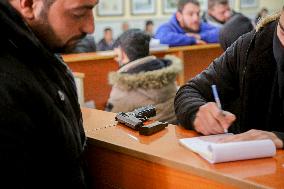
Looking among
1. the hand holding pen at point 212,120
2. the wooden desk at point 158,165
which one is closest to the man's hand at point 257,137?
the wooden desk at point 158,165

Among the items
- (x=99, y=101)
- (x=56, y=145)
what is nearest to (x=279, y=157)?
(x=56, y=145)

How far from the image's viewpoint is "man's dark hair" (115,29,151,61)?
381 centimetres

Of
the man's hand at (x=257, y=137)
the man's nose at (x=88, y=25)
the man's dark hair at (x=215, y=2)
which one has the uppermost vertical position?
the man's nose at (x=88, y=25)

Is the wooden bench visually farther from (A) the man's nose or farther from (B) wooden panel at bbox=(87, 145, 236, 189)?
(A) the man's nose

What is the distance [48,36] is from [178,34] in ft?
18.1

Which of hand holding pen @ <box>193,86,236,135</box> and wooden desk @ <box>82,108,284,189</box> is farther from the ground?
hand holding pen @ <box>193,86,236,135</box>

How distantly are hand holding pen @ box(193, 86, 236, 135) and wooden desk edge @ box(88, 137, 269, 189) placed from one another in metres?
0.31

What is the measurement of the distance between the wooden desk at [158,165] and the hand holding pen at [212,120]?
0.06m

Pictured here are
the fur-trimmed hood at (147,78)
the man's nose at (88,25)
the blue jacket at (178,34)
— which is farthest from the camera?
the blue jacket at (178,34)

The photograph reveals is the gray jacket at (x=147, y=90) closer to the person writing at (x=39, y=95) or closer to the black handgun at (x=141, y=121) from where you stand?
the black handgun at (x=141, y=121)

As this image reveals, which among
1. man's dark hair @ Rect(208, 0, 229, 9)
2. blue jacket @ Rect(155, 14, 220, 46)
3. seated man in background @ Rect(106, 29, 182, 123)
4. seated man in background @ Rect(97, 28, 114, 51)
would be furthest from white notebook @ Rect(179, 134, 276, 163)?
seated man in background @ Rect(97, 28, 114, 51)

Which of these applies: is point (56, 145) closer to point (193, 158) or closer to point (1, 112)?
point (1, 112)

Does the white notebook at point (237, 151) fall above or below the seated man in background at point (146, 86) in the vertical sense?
above

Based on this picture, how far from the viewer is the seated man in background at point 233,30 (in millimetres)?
4309
